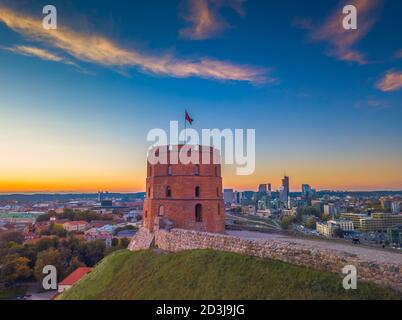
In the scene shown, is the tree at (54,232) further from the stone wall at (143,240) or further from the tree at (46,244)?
the stone wall at (143,240)

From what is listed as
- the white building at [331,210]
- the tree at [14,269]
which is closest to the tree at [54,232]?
the tree at [14,269]

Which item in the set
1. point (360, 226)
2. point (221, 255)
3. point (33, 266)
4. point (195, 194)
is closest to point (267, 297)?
point (221, 255)

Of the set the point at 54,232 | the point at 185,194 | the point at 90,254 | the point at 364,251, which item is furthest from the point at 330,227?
the point at 364,251

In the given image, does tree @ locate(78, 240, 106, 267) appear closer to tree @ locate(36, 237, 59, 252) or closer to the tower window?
tree @ locate(36, 237, 59, 252)

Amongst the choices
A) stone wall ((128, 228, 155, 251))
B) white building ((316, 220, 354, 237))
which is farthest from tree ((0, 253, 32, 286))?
white building ((316, 220, 354, 237))

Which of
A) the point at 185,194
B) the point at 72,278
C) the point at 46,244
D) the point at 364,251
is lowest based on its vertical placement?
the point at 72,278

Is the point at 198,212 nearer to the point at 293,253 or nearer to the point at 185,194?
the point at 185,194
